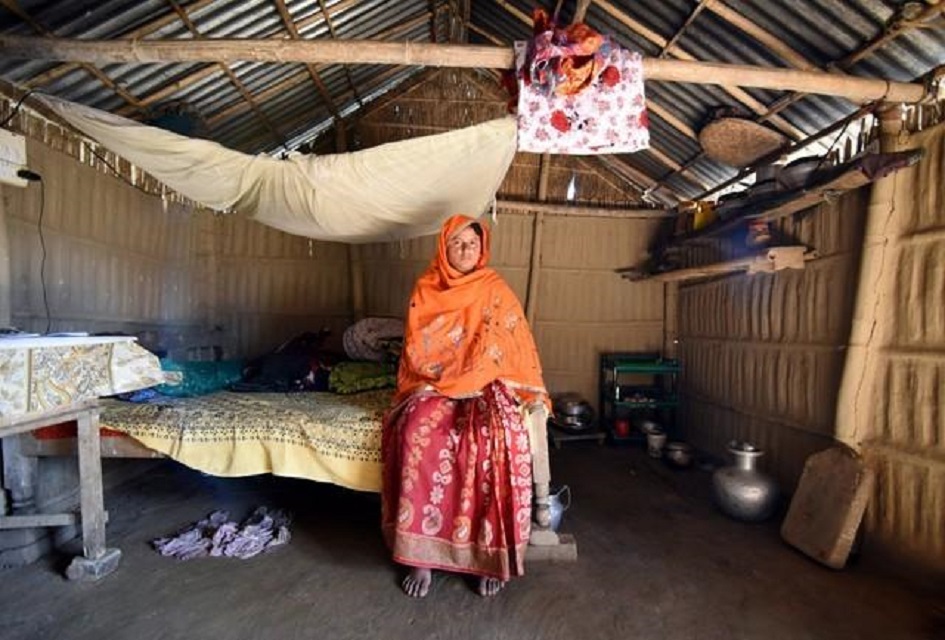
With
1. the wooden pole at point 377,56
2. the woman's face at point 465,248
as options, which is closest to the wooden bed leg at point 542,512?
the woman's face at point 465,248

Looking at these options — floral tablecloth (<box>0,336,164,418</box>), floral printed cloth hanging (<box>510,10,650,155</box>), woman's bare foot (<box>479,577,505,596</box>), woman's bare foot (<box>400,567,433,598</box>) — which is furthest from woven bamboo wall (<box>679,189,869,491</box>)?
floral tablecloth (<box>0,336,164,418</box>)

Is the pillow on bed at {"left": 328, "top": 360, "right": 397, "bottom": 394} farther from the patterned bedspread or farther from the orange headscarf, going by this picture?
the orange headscarf

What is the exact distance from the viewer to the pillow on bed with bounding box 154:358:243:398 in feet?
11.7

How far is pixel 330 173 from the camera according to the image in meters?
3.10

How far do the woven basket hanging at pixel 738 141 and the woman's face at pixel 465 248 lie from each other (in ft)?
7.06

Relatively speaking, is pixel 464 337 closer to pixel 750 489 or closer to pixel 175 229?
pixel 750 489

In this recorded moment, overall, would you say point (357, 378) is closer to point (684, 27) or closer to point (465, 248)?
point (465, 248)

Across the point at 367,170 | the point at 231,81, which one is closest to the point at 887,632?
the point at 367,170

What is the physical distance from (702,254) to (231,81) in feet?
15.2

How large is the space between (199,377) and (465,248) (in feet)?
7.55

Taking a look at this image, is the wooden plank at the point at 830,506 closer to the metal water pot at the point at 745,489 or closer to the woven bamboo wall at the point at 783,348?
the metal water pot at the point at 745,489

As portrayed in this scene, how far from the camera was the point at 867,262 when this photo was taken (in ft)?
9.83

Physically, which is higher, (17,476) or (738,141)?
(738,141)

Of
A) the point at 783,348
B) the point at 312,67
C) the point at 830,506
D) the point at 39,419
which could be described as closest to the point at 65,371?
the point at 39,419
